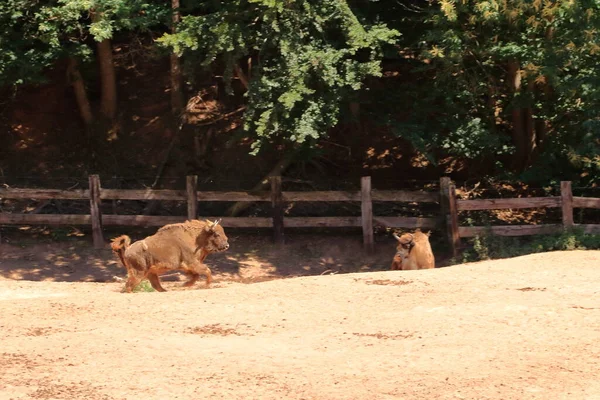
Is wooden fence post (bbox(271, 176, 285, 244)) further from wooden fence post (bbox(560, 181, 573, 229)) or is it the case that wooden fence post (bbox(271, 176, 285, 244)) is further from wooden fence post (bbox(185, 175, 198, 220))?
wooden fence post (bbox(560, 181, 573, 229))

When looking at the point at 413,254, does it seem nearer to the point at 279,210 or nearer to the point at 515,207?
the point at 515,207

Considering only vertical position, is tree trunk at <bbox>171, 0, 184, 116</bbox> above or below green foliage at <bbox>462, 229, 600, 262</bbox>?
above

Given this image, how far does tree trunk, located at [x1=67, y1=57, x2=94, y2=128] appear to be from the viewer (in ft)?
79.6

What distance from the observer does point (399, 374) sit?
29.5 ft

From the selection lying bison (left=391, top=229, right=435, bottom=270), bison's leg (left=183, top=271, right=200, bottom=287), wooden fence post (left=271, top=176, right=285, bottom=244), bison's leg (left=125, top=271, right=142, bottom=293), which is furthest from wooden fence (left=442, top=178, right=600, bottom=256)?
bison's leg (left=125, top=271, right=142, bottom=293)

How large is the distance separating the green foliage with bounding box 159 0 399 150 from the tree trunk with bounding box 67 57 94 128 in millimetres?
5650

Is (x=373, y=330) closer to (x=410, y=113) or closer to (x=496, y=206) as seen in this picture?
(x=496, y=206)

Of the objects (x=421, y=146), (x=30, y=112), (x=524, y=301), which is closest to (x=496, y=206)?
(x=421, y=146)

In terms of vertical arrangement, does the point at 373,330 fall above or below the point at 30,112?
below

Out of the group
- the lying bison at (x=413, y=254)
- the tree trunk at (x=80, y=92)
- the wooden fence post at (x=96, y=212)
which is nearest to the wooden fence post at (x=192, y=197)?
the wooden fence post at (x=96, y=212)

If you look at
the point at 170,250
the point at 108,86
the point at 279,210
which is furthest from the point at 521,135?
the point at 170,250

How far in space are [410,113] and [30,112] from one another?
32.5 feet

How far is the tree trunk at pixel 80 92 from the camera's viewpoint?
24266 millimetres

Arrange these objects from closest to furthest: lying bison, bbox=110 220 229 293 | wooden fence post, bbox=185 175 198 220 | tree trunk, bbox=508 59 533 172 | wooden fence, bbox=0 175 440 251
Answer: lying bison, bbox=110 220 229 293, wooden fence, bbox=0 175 440 251, wooden fence post, bbox=185 175 198 220, tree trunk, bbox=508 59 533 172
